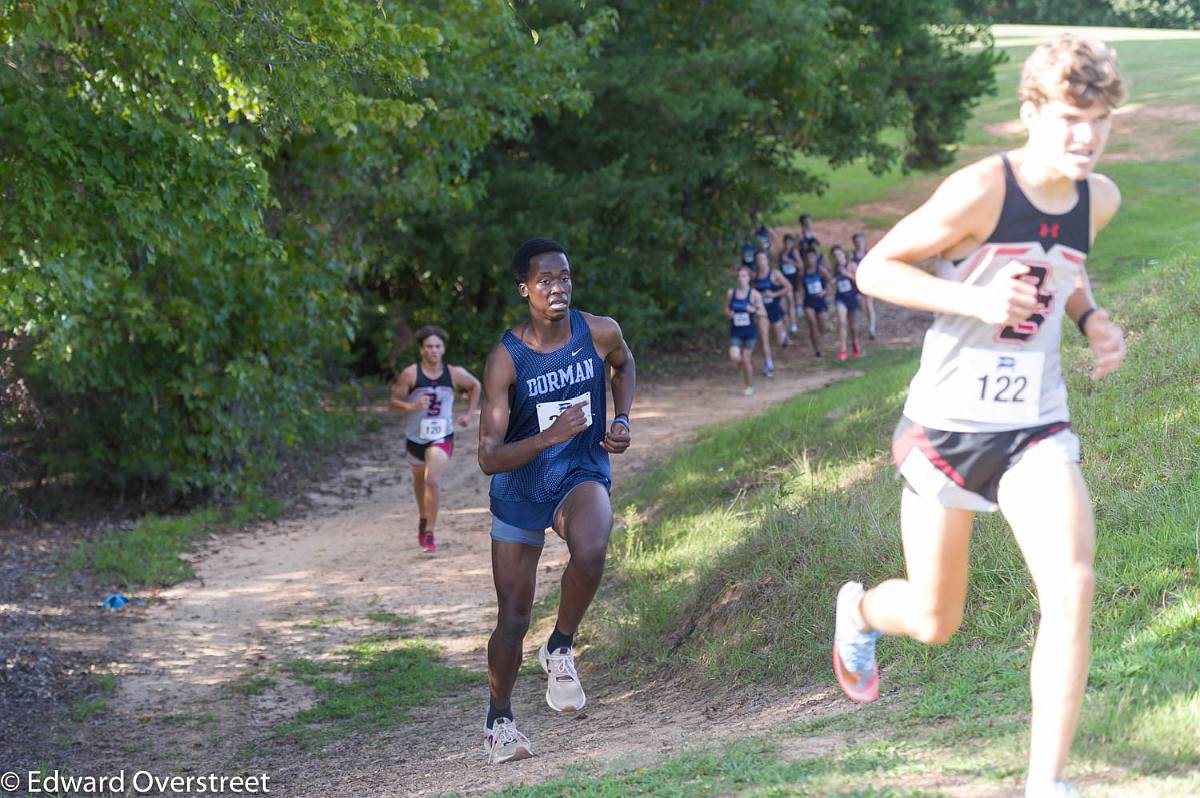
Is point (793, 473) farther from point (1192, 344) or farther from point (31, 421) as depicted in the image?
point (31, 421)

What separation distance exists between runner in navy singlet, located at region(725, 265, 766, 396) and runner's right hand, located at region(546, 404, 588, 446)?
12573 mm

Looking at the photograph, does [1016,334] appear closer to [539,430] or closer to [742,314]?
[539,430]

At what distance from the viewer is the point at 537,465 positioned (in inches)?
238

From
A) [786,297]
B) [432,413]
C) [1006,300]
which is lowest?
[786,297]

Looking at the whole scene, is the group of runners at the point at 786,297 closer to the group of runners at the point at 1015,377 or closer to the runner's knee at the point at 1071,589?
the group of runners at the point at 1015,377

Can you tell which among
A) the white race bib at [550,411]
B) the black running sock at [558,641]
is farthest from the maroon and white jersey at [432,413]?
the white race bib at [550,411]

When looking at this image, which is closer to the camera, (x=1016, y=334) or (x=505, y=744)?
(x=1016, y=334)

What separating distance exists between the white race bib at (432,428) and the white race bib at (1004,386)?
7844 mm

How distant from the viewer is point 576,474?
6.07 meters

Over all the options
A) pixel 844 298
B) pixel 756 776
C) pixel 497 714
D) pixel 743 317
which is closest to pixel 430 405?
pixel 497 714

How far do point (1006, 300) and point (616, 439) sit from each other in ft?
8.93

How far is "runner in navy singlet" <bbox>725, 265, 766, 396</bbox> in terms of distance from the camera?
18000mm

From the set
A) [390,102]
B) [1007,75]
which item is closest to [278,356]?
[390,102]

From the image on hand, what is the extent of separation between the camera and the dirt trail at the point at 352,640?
247 inches
